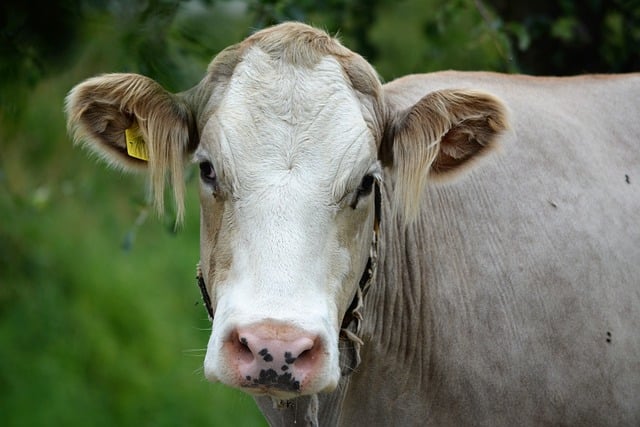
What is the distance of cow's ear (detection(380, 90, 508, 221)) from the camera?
3.71 m

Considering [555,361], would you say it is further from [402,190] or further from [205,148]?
[205,148]

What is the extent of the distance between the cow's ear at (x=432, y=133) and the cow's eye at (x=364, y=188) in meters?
0.23

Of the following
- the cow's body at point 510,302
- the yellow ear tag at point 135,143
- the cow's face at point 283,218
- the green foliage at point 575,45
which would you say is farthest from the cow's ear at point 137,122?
the green foliage at point 575,45

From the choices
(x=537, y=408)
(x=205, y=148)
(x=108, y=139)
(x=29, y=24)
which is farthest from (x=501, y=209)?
(x=29, y=24)

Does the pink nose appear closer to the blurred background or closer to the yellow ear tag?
the yellow ear tag

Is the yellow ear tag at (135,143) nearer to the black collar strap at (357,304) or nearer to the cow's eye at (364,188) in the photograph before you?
the black collar strap at (357,304)

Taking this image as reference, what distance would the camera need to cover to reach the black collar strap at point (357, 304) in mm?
3689

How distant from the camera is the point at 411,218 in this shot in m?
3.87

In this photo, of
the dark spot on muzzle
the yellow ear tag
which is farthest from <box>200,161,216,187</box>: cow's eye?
the dark spot on muzzle

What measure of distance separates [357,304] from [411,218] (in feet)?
1.38

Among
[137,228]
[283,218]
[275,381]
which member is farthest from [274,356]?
[137,228]

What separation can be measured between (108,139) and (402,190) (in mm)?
1148

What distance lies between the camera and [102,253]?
9.63m

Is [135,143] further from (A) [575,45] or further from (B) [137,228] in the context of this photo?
(A) [575,45]
